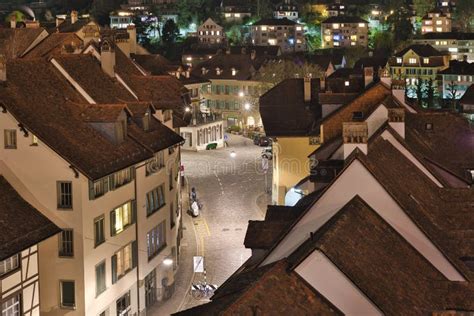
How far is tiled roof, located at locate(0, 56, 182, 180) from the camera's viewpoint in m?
32.6

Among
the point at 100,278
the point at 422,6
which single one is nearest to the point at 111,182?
the point at 100,278

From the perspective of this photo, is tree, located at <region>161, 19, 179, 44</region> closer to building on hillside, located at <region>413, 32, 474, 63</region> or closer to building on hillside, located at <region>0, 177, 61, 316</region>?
Answer: building on hillside, located at <region>413, 32, 474, 63</region>

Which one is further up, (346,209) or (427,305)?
(346,209)

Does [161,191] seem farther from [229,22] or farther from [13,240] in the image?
[229,22]

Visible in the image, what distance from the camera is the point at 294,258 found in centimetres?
2072

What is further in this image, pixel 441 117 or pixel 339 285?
pixel 441 117

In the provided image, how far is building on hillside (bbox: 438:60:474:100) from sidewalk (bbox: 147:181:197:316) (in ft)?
273

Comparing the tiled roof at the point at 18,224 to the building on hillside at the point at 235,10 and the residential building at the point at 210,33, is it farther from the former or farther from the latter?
the building on hillside at the point at 235,10

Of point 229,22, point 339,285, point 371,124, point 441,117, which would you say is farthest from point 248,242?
point 229,22

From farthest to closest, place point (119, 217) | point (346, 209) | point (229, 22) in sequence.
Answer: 1. point (229, 22)
2. point (119, 217)
3. point (346, 209)

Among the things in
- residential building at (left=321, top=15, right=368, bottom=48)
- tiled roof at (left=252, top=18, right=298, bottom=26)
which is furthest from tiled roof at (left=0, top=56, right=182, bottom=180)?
residential building at (left=321, top=15, right=368, bottom=48)

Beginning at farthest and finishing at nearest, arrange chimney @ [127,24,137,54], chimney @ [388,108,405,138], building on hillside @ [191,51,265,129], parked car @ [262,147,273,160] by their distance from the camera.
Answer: building on hillside @ [191,51,265,129], parked car @ [262,147,273,160], chimney @ [127,24,137,54], chimney @ [388,108,405,138]

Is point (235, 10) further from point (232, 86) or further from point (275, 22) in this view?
point (232, 86)

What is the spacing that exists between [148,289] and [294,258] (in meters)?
20.2
